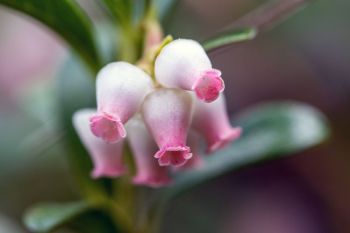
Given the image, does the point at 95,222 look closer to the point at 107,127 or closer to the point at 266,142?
the point at 266,142

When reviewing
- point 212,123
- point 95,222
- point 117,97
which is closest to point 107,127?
point 117,97

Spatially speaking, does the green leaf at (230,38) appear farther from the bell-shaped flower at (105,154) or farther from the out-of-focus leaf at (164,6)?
the out-of-focus leaf at (164,6)

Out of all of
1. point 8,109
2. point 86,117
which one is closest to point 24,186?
point 8,109

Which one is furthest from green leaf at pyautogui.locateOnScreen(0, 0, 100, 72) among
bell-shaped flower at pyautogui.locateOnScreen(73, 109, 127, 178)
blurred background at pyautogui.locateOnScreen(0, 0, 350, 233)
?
blurred background at pyautogui.locateOnScreen(0, 0, 350, 233)

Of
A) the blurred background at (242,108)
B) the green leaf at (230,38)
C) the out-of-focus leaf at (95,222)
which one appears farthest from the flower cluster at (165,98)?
the blurred background at (242,108)

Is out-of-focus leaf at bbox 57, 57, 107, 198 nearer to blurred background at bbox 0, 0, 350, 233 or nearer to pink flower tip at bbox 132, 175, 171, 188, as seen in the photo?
blurred background at bbox 0, 0, 350, 233

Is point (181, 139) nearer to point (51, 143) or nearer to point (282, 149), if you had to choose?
point (282, 149)
